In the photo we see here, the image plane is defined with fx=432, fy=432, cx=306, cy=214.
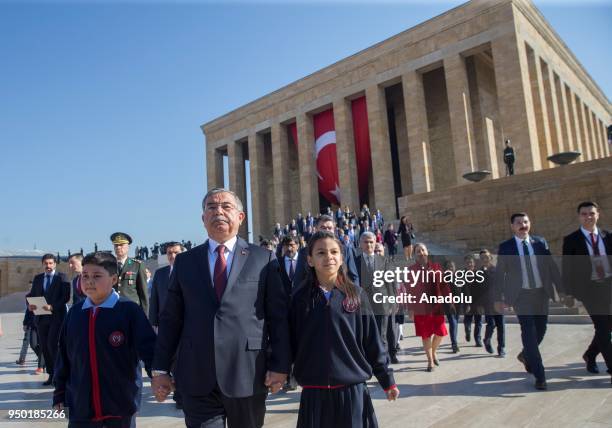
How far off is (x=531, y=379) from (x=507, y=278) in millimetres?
1083

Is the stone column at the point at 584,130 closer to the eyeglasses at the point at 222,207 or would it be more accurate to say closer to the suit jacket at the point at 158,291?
the suit jacket at the point at 158,291

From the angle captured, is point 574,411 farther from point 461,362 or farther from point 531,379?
point 461,362

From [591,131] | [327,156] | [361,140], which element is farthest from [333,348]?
[591,131]

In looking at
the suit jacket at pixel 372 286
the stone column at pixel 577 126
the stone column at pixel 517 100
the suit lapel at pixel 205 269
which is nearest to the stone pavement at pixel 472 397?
the suit jacket at pixel 372 286

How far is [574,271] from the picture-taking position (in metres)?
4.49

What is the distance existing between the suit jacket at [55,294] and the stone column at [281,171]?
73.4ft

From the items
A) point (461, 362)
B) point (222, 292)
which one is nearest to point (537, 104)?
point (461, 362)

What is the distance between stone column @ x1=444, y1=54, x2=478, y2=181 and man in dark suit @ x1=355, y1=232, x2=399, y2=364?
54.6 ft

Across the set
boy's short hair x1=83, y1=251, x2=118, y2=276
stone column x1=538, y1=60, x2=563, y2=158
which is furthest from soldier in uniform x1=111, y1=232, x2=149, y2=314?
stone column x1=538, y1=60, x2=563, y2=158

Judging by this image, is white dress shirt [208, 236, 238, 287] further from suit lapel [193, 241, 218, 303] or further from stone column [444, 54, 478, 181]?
stone column [444, 54, 478, 181]

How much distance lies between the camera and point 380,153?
2402 cm

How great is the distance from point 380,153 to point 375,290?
1918cm

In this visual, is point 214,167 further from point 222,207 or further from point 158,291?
point 222,207

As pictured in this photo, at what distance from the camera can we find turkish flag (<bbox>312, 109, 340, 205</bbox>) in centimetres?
2631
